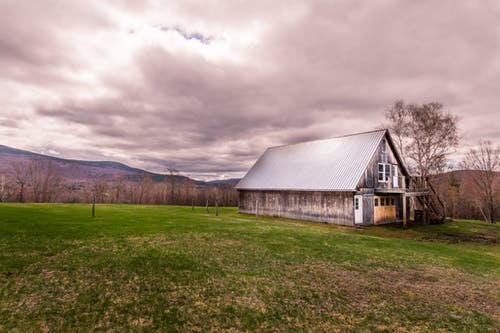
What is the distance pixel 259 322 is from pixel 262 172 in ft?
102

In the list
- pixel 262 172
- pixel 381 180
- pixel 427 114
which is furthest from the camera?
pixel 262 172

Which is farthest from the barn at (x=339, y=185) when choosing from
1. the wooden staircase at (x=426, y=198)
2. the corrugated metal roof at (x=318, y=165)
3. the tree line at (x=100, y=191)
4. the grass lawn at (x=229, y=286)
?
the tree line at (x=100, y=191)

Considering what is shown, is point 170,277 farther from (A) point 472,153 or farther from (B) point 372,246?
(A) point 472,153

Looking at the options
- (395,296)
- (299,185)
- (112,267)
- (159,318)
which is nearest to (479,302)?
(395,296)

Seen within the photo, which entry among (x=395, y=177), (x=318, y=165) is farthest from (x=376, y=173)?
(x=318, y=165)

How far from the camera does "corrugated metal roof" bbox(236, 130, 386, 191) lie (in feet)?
87.9

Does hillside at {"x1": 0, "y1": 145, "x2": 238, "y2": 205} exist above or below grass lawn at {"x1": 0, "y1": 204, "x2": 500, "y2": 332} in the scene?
above

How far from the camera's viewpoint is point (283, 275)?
9.34 metres

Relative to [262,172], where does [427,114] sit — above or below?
above

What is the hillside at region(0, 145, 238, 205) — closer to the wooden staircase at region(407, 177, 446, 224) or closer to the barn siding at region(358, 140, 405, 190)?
the barn siding at region(358, 140, 405, 190)

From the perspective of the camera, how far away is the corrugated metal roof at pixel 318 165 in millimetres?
26797

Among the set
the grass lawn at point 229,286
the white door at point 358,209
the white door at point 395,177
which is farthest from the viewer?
the white door at point 395,177

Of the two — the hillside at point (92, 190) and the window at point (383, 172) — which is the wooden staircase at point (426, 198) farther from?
the hillside at point (92, 190)

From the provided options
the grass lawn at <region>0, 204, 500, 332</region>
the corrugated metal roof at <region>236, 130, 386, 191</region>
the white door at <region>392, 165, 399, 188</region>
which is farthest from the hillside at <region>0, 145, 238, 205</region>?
the grass lawn at <region>0, 204, 500, 332</region>
